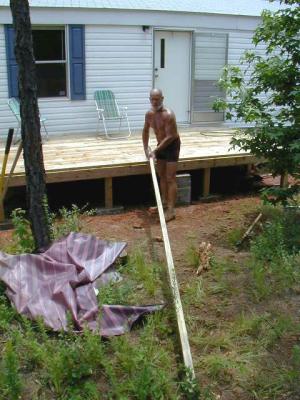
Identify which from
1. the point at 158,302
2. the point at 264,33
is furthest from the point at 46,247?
the point at 264,33

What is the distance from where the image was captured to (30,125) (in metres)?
4.05

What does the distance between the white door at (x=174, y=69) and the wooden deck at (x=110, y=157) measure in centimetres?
132

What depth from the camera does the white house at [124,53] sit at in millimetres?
8109

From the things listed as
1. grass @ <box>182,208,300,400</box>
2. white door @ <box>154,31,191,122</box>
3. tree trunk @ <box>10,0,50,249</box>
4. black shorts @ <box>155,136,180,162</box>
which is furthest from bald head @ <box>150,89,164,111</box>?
white door @ <box>154,31,191,122</box>

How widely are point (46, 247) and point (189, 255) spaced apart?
4.36 ft

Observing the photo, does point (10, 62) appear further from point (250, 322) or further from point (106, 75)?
point (250, 322)

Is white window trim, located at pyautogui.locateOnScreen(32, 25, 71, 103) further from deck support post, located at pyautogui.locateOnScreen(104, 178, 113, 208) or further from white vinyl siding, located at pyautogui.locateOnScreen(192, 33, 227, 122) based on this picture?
deck support post, located at pyautogui.locateOnScreen(104, 178, 113, 208)

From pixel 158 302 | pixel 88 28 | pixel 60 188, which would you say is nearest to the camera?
pixel 158 302

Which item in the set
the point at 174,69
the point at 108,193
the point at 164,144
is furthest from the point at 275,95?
the point at 174,69

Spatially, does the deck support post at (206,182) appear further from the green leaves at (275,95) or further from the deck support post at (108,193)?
the green leaves at (275,95)

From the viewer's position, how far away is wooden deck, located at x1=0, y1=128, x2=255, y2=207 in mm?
5934

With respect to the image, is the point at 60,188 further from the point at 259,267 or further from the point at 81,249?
the point at 259,267

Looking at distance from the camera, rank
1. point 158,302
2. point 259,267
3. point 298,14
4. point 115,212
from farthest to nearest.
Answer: point 115,212, point 298,14, point 259,267, point 158,302

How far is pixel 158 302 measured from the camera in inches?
149
